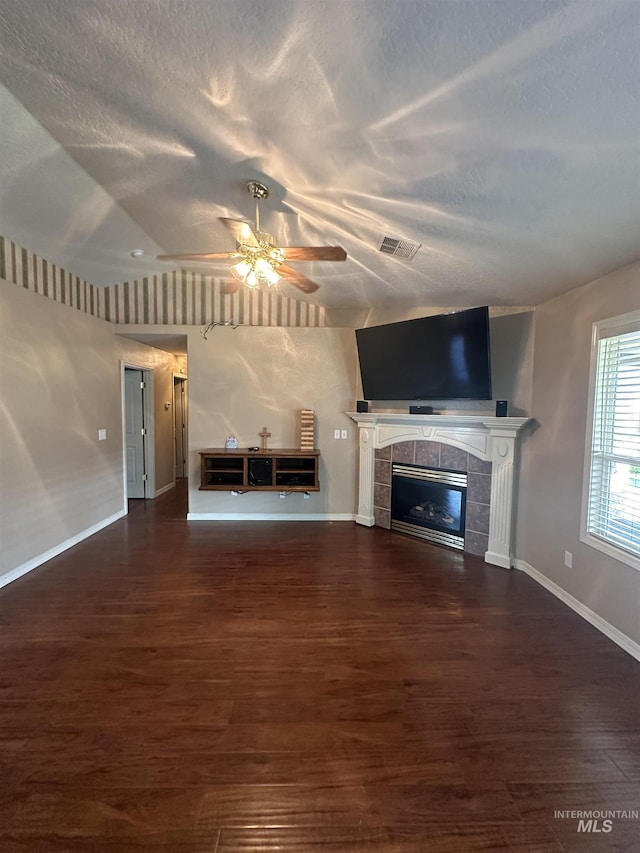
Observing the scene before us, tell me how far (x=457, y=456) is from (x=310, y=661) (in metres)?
2.52

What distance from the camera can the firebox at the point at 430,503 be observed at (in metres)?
3.77

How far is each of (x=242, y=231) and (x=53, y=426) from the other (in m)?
2.94

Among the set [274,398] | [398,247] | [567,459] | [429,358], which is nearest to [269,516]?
[274,398]

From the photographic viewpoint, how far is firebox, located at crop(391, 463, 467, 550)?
3766 mm

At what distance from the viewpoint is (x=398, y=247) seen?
268cm

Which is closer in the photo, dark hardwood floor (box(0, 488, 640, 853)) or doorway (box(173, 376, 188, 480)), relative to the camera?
dark hardwood floor (box(0, 488, 640, 853))

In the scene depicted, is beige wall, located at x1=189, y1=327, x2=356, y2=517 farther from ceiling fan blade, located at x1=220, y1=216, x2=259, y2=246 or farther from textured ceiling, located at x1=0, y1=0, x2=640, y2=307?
ceiling fan blade, located at x1=220, y1=216, x2=259, y2=246

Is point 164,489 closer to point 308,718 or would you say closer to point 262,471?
point 262,471

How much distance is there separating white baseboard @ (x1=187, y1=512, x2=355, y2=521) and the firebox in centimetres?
76

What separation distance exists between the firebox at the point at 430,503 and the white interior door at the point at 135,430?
13.4 ft

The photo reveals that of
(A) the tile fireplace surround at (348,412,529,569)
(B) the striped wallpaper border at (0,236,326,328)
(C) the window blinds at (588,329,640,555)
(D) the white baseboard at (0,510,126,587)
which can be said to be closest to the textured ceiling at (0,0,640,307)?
(C) the window blinds at (588,329,640,555)

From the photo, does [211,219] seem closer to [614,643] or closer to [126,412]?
[126,412]

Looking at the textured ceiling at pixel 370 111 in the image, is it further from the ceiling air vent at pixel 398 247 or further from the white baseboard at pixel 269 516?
the white baseboard at pixel 269 516

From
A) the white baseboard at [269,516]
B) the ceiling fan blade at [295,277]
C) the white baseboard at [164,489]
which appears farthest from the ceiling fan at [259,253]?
the white baseboard at [164,489]
